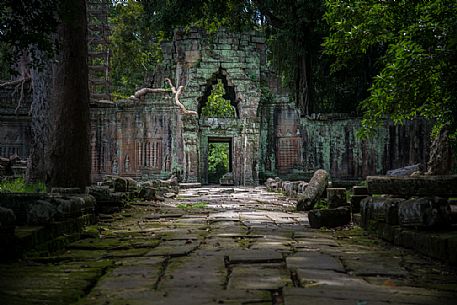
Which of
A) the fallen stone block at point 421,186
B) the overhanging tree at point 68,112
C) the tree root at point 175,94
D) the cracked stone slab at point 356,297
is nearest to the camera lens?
the cracked stone slab at point 356,297

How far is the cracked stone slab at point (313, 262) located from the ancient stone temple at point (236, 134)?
1683cm

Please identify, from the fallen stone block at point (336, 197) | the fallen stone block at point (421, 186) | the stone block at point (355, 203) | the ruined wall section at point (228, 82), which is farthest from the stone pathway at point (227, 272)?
the ruined wall section at point (228, 82)

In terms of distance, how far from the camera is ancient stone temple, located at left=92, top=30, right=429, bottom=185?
66.5ft

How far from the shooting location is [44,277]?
3.12 metres

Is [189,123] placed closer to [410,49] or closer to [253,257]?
[410,49]

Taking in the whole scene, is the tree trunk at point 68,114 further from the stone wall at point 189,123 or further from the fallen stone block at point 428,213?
the stone wall at point 189,123

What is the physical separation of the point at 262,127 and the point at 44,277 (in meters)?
19.1

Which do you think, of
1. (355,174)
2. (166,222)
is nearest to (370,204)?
(166,222)

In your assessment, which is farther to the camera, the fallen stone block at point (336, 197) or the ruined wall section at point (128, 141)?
the ruined wall section at point (128, 141)

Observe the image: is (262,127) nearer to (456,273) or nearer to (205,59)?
(205,59)

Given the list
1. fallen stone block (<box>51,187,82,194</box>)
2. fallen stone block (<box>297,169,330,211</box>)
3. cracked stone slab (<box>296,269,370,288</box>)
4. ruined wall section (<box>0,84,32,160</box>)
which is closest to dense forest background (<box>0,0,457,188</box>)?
fallen stone block (<box>51,187,82,194</box>)

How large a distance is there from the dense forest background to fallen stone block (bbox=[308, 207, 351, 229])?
6.48 feet

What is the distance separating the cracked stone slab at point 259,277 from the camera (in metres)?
2.86

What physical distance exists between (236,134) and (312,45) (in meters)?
6.15
